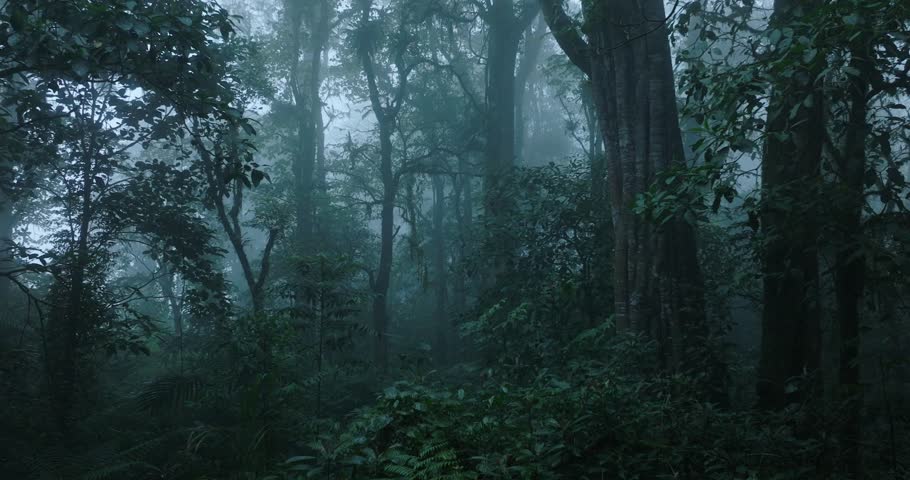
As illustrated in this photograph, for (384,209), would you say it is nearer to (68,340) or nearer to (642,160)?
(68,340)

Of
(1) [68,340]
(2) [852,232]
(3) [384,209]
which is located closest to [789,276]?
(2) [852,232]

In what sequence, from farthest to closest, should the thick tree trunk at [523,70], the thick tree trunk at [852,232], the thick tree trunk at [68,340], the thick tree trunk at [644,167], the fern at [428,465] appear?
the thick tree trunk at [523,70] → the thick tree trunk at [68,340] → the thick tree trunk at [644,167] → the thick tree trunk at [852,232] → the fern at [428,465]

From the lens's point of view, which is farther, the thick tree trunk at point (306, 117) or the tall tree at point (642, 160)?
the thick tree trunk at point (306, 117)

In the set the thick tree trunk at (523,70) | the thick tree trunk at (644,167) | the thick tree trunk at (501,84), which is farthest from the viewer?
the thick tree trunk at (523,70)

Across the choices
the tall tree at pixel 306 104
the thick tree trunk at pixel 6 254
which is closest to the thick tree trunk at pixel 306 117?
the tall tree at pixel 306 104

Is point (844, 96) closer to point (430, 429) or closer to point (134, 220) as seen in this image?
point (430, 429)

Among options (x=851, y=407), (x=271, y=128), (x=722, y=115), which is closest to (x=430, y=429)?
(x=851, y=407)

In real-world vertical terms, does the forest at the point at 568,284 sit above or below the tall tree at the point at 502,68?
below

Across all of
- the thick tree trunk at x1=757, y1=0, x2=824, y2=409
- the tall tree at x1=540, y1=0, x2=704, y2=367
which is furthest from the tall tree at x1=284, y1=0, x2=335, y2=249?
the thick tree trunk at x1=757, y1=0, x2=824, y2=409

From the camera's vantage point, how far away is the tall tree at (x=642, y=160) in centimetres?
729

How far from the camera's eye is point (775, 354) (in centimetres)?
662

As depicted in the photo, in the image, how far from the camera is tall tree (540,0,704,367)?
23.9 ft

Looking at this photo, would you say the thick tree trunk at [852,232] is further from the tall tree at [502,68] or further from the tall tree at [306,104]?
the tall tree at [306,104]

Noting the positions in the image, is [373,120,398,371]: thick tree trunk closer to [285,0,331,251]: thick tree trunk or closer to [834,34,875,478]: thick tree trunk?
[285,0,331,251]: thick tree trunk
